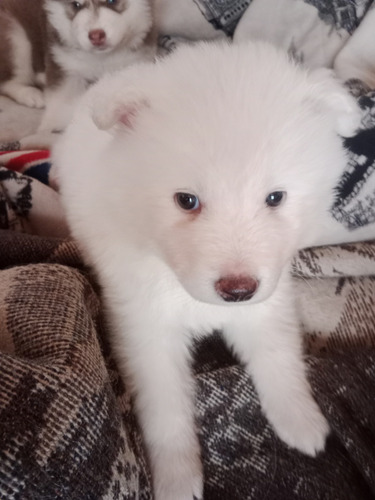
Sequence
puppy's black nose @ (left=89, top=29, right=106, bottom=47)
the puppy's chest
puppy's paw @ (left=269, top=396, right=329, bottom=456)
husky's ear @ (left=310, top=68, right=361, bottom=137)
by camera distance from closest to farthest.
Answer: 1. husky's ear @ (left=310, top=68, right=361, bottom=137)
2. puppy's paw @ (left=269, top=396, right=329, bottom=456)
3. puppy's black nose @ (left=89, top=29, right=106, bottom=47)
4. the puppy's chest

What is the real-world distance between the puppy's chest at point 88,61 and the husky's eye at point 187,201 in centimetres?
188

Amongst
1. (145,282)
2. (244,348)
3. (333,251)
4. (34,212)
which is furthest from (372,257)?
(34,212)

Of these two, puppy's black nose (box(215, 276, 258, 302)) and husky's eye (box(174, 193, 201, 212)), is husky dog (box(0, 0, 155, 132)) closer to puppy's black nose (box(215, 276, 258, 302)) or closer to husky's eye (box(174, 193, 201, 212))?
husky's eye (box(174, 193, 201, 212))

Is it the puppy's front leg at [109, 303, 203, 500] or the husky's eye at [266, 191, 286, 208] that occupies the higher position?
the husky's eye at [266, 191, 286, 208]

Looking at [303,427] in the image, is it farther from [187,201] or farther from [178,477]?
[187,201]

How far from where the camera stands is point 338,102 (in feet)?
4.03

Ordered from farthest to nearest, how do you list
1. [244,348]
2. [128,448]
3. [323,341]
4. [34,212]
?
[34,212] → [323,341] → [244,348] → [128,448]

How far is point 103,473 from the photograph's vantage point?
40.6 inches

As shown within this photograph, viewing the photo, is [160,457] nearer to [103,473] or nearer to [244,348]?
[103,473]

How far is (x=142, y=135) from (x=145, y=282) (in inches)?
15.9

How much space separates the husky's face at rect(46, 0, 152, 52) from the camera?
8.84 feet

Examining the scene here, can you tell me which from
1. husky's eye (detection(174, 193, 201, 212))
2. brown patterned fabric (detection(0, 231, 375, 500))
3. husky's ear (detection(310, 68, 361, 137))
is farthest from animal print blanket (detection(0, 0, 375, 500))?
husky's eye (detection(174, 193, 201, 212))

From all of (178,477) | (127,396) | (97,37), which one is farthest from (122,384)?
(97,37)

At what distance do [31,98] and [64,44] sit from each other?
0.37 metres
